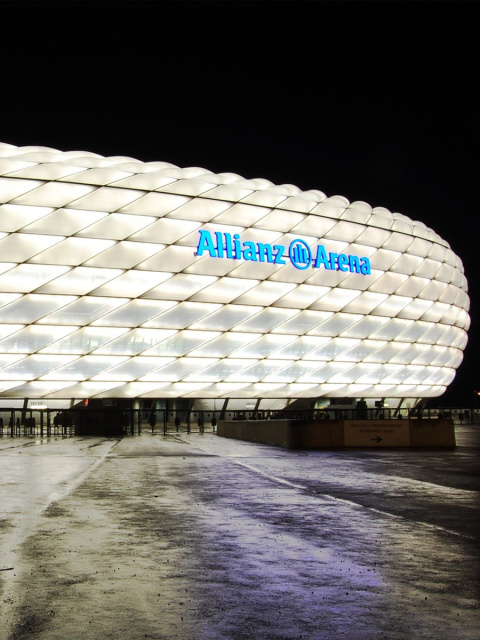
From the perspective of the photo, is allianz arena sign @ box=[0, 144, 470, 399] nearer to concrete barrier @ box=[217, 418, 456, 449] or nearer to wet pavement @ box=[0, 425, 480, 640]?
concrete barrier @ box=[217, 418, 456, 449]

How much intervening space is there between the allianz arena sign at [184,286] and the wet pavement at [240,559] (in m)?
25.1

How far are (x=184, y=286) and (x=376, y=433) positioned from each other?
59.7 ft

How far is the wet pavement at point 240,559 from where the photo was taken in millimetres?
3947

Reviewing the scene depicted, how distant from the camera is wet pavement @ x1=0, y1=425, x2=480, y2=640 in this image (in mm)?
3947

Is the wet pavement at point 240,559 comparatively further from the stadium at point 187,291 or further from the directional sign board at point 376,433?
the stadium at point 187,291

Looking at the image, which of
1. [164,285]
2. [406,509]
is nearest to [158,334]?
[164,285]

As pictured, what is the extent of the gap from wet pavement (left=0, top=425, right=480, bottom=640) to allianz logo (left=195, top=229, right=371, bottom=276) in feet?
90.0

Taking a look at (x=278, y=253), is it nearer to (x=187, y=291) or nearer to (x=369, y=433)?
(x=187, y=291)

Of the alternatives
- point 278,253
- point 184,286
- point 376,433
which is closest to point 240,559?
point 376,433

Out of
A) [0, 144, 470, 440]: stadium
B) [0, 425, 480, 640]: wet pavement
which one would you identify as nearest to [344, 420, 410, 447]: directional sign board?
[0, 425, 480, 640]: wet pavement

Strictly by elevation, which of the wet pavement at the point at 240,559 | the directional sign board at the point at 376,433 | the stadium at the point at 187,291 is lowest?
the wet pavement at the point at 240,559

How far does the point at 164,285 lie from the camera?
3716 cm

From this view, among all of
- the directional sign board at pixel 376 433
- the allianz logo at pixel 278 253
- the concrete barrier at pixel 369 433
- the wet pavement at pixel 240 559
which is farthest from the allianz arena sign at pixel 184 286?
the wet pavement at pixel 240 559

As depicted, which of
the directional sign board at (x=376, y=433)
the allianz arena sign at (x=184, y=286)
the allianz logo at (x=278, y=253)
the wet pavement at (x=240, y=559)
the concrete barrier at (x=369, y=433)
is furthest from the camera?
the allianz logo at (x=278, y=253)
